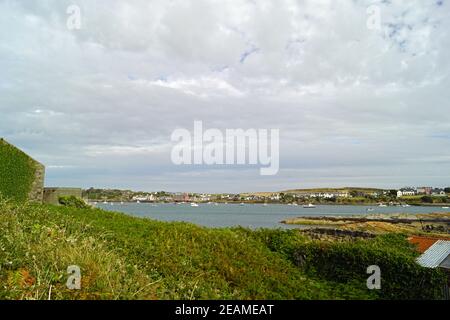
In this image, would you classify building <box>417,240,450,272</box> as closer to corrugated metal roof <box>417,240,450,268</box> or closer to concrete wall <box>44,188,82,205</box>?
corrugated metal roof <box>417,240,450,268</box>

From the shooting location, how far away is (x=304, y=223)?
7494 centimetres

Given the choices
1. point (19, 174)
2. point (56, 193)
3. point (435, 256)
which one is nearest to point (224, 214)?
point (56, 193)

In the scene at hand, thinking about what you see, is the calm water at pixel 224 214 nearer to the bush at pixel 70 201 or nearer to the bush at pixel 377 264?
the bush at pixel 70 201

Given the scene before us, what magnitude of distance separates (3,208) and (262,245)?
745cm

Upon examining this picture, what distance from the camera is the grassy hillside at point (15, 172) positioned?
19.6 m

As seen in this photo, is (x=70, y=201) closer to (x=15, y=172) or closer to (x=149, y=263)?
(x=15, y=172)

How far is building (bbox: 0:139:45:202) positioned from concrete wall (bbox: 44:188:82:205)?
243 centimetres

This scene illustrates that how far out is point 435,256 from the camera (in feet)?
35.2

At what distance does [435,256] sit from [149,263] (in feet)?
26.7

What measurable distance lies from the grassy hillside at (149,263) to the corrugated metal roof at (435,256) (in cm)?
209

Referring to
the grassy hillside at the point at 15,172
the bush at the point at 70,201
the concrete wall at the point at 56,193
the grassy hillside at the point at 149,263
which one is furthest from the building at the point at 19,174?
the grassy hillside at the point at 149,263
